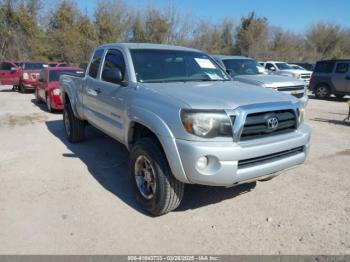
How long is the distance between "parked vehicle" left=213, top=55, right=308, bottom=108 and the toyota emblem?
4.26m

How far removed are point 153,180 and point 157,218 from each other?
0.43 meters

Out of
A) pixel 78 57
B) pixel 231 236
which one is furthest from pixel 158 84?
pixel 78 57

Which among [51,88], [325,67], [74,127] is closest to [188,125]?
[74,127]

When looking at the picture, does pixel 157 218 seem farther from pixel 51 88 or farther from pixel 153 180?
pixel 51 88

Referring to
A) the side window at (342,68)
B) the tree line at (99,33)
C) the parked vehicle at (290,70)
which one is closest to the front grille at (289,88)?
the side window at (342,68)

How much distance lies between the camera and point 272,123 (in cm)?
339

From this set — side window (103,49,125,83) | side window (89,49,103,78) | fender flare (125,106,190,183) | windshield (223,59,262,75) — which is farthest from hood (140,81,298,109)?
windshield (223,59,262,75)

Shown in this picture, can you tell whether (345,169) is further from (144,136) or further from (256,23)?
(256,23)

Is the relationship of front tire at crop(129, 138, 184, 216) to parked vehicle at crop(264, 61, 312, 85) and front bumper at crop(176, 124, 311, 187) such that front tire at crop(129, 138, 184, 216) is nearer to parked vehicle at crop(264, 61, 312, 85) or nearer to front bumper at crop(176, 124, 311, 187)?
front bumper at crop(176, 124, 311, 187)

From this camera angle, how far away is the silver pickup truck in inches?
123

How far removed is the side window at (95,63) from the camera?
5289mm

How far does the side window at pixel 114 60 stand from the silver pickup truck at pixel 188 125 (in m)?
0.02

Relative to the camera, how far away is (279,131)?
355 cm

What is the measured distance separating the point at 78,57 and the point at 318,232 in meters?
34.6
